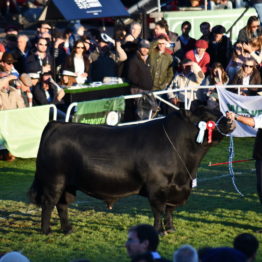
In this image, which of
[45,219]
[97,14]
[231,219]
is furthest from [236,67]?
[45,219]

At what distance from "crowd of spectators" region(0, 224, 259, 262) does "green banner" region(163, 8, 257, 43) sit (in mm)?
16222

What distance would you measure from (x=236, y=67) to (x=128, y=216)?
7.12 metres

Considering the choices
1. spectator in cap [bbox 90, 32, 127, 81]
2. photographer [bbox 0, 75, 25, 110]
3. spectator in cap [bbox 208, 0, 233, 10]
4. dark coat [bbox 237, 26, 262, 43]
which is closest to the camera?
photographer [bbox 0, 75, 25, 110]

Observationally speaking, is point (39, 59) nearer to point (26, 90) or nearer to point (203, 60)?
point (26, 90)

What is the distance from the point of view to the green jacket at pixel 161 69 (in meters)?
18.5

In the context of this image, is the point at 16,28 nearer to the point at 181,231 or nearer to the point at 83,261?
the point at 181,231

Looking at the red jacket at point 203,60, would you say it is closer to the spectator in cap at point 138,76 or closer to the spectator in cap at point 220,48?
the spectator in cap at point 220,48

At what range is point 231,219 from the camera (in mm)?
11906

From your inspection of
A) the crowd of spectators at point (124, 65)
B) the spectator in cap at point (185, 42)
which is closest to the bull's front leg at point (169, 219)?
the crowd of spectators at point (124, 65)

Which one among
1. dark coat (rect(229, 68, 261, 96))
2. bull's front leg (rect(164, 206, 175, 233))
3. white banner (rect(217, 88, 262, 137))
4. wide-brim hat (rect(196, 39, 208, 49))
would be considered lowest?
bull's front leg (rect(164, 206, 175, 233))

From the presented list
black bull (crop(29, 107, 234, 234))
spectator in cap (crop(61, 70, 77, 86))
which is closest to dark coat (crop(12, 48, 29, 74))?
spectator in cap (crop(61, 70, 77, 86))

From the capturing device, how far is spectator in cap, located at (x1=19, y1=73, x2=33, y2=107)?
16562 millimetres

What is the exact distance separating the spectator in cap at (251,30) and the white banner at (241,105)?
12.8 ft

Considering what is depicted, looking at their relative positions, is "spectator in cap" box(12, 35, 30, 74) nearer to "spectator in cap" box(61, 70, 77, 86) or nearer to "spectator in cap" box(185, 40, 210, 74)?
"spectator in cap" box(61, 70, 77, 86)
